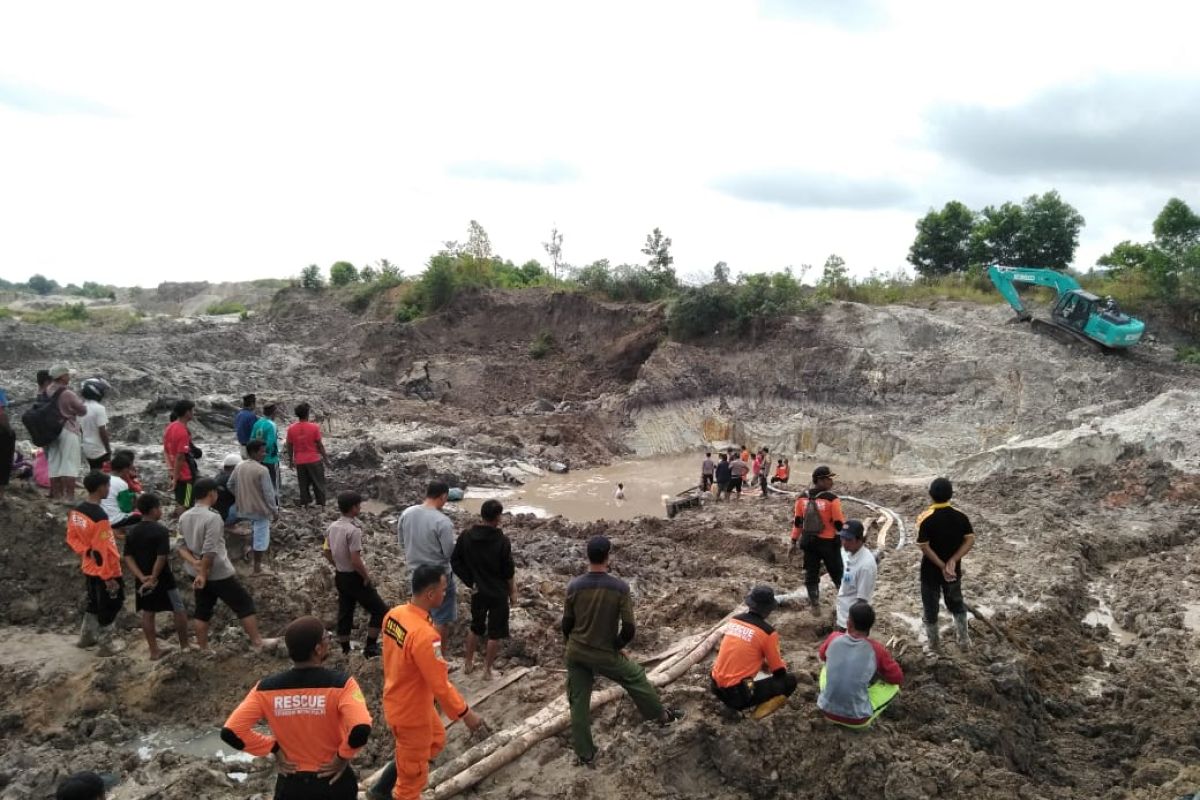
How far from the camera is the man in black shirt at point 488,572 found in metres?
5.79

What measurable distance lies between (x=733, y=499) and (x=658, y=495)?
8.94ft

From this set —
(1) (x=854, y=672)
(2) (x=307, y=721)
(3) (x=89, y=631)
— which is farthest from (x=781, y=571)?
(3) (x=89, y=631)

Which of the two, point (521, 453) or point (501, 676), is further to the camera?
point (521, 453)

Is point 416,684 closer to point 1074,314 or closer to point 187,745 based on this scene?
point 187,745

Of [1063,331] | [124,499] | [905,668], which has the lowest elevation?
[905,668]

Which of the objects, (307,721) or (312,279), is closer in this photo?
(307,721)

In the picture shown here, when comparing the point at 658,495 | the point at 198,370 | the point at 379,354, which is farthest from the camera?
the point at 379,354

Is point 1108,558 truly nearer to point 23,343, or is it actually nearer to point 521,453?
point 521,453

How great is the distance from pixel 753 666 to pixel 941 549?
2.12 metres

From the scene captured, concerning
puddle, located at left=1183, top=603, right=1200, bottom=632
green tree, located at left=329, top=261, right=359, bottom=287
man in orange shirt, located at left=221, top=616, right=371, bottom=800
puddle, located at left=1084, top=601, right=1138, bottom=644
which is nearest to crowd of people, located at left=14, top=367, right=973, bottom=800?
man in orange shirt, located at left=221, top=616, right=371, bottom=800

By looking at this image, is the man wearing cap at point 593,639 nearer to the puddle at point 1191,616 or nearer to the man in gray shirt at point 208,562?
the man in gray shirt at point 208,562

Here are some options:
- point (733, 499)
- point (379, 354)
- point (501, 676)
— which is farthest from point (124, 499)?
point (379, 354)

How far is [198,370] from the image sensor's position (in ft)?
76.7

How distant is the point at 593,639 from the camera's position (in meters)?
4.80
